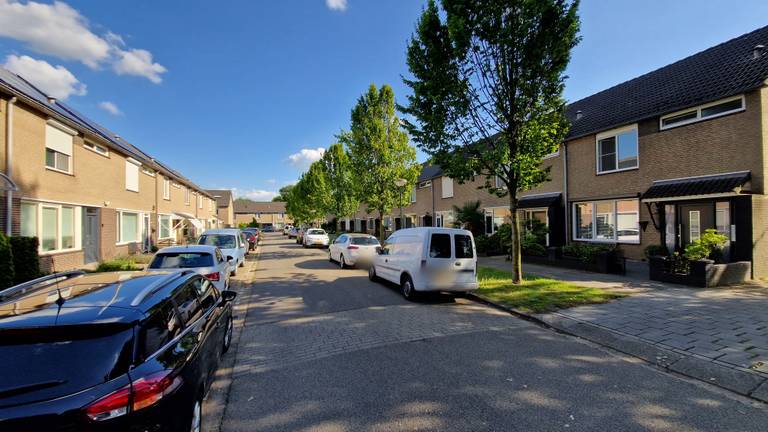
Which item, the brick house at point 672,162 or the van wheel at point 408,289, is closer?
the van wheel at point 408,289

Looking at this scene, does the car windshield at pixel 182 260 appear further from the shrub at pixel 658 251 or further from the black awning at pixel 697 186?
the black awning at pixel 697 186

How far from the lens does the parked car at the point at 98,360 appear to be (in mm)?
2045

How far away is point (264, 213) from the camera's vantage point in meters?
108

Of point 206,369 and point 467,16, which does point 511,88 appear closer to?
point 467,16

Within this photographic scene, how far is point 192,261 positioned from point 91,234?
11.5 metres

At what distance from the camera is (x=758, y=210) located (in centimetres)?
995

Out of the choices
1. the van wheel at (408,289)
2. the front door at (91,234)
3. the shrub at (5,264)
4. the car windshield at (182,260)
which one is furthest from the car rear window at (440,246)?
the front door at (91,234)

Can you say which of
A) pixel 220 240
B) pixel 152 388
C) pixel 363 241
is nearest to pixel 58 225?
pixel 220 240

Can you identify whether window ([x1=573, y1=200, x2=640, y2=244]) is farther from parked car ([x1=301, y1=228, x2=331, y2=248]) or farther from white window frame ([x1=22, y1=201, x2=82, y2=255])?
white window frame ([x1=22, y1=201, x2=82, y2=255])

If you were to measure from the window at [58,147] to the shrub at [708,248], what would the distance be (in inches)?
802

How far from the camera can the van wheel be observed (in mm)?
8786

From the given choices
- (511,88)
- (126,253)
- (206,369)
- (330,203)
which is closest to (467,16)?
(511,88)

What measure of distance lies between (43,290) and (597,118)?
18.1 m

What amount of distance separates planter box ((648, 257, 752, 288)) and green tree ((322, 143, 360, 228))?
71.2ft
